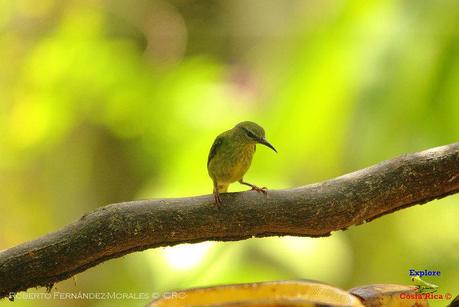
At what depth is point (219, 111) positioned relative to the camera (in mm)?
4168

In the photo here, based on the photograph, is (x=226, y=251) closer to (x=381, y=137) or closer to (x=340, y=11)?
(x=381, y=137)

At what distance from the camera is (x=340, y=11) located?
327 cm

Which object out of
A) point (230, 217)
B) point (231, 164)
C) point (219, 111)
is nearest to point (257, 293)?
point (230, 217)

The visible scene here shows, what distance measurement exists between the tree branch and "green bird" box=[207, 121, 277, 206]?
1.05 meters

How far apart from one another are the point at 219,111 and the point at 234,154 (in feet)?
4.07

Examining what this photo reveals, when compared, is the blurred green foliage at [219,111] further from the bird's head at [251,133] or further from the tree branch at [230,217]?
the tree branch at [230,217]

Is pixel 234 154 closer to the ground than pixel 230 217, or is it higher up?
higher up

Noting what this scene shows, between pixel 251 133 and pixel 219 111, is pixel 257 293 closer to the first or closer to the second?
pixel 251 133

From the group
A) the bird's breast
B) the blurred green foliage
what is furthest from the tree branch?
the bird's breast

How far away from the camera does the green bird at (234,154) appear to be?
2957mm

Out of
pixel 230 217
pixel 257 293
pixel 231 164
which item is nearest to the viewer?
pixel 257 293

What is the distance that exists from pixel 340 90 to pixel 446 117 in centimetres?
61

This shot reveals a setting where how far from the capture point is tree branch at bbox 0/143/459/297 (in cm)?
175

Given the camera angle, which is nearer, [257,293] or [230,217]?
[257,293]
